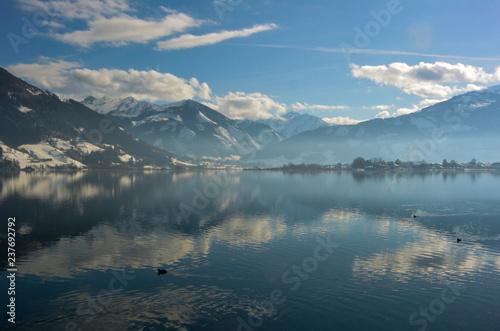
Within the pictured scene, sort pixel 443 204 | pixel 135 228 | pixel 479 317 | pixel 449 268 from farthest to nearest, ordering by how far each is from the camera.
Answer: pixel 443 204 < pixel 135 228 < pixel 449 268 < pixel 479 317

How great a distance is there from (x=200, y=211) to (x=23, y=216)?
126 feet

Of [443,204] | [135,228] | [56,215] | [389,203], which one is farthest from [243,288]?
[443,204]

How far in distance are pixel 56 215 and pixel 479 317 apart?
7723 centimetres

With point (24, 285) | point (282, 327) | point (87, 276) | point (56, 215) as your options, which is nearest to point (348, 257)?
point (282, 327)

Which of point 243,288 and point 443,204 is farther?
point 443,204

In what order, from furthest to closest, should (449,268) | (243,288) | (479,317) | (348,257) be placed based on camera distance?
(348,257)
(449,268)
(243,288)
(479,317)

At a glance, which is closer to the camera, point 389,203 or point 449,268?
point 449,268

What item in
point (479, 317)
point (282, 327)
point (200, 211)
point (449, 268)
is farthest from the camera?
point (200, 211)

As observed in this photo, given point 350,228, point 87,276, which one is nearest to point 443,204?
point 350,228

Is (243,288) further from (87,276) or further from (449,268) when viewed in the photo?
(449,268)

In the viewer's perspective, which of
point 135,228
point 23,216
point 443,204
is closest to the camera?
point 135,228

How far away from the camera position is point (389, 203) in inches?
3969

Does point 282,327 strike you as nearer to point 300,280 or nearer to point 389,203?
point 300,280

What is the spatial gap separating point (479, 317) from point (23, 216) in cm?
8136
